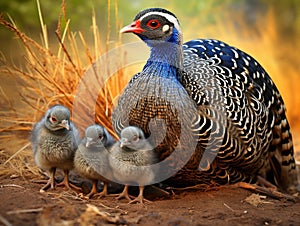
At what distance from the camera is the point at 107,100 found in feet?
13.7

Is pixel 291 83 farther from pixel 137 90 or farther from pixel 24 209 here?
pixel 24 209

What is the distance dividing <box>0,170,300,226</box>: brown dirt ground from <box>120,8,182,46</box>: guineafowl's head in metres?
1.02

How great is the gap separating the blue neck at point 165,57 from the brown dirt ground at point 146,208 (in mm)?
813

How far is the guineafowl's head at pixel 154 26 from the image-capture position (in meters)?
3.14

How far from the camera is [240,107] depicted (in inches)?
130

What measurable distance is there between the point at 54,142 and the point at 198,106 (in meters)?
0.92

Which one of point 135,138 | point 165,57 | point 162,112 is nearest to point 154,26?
point 165,57

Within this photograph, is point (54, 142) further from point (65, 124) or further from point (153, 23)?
point (153, 23)

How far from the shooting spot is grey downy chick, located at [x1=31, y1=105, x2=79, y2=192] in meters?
3.15

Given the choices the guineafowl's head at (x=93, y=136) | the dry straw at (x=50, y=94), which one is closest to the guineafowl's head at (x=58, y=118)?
the guineafowl's head at (x=93, y=136)

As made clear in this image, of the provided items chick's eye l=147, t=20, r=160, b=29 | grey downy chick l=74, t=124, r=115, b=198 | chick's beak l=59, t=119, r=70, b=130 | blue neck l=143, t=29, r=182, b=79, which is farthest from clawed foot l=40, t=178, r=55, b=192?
chick's eye l=147, t=20, r=160, b=29

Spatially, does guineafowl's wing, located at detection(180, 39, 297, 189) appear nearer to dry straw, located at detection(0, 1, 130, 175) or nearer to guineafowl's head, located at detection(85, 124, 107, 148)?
guineafowl's head, located at detection(85, 124, 107, 148)

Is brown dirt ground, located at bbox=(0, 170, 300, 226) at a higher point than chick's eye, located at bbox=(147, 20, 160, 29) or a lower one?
lower

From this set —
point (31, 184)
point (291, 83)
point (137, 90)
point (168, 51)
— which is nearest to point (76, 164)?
point (31, 184)
